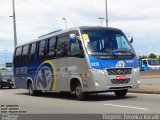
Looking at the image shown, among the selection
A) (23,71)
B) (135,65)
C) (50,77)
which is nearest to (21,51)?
(23,71)

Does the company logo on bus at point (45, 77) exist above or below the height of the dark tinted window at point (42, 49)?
below

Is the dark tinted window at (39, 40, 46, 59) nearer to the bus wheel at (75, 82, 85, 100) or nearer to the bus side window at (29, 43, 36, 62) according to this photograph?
the bus side window at (29, 43, 36, 62)

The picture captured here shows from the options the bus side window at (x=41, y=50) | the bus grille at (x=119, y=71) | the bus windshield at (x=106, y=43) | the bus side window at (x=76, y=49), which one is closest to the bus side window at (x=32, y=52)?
the bus side window at (x=41, y=50)

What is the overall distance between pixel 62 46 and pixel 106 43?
95.6 inches

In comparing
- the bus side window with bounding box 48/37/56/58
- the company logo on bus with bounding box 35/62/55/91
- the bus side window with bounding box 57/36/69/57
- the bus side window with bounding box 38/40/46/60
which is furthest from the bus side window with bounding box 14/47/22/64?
the bus side window with bounding box 57/36/69/57

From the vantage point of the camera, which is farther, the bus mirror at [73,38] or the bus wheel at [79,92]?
the bus wheel at [79,92]

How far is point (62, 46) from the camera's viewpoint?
2077 centimetres

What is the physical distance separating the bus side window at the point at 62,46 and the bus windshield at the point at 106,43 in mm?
1479

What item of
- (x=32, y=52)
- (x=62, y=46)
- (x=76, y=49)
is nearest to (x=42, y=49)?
(x=32, y=52)

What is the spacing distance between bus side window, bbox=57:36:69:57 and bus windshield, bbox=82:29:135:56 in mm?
1479

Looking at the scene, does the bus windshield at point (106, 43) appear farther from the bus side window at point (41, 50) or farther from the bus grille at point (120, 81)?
the bus side window at point (41, 50)

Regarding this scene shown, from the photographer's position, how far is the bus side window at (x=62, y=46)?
2041 centimetres

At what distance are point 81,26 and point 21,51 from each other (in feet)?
28.4

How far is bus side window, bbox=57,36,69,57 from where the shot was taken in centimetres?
2041
